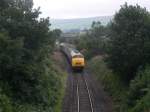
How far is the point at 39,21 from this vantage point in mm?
33375

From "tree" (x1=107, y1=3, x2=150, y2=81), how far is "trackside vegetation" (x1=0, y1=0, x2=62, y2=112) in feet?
22.7

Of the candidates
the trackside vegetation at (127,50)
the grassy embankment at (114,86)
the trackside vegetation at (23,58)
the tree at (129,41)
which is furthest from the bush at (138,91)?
the trackside vegetation at (23,58)

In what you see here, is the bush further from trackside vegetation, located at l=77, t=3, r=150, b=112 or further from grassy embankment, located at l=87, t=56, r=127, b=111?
grassy embankment, located at l=87, t=56, r=127, b=111

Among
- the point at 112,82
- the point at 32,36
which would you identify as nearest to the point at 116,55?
the point at 112,82

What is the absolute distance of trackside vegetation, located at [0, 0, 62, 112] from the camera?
87.8 feet

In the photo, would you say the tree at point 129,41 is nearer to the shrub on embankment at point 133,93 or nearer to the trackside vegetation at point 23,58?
the shrub on embankment at point 133,93

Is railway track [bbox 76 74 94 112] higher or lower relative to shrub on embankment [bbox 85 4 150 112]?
lower

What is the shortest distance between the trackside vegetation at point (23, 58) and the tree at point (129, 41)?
22.7 feet

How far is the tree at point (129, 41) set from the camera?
36438 millimetres

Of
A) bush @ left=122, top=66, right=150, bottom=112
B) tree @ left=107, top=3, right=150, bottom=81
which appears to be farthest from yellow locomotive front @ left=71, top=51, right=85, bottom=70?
bush @ left=122, top=66, right=150, bottom=112

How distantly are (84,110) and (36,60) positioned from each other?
5523 millimetres

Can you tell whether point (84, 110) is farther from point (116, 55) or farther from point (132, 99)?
point (116, 55)

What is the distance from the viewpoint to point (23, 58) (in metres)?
29.7

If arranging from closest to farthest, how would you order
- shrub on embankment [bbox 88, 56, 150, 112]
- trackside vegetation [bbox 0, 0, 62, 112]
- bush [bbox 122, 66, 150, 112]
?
trackside vegetation [bbox 0, 0, 62, 112], shrub on embankment [bbox 88, 56, 150, 112], bush [bbox 122, 66, 150, 112]
